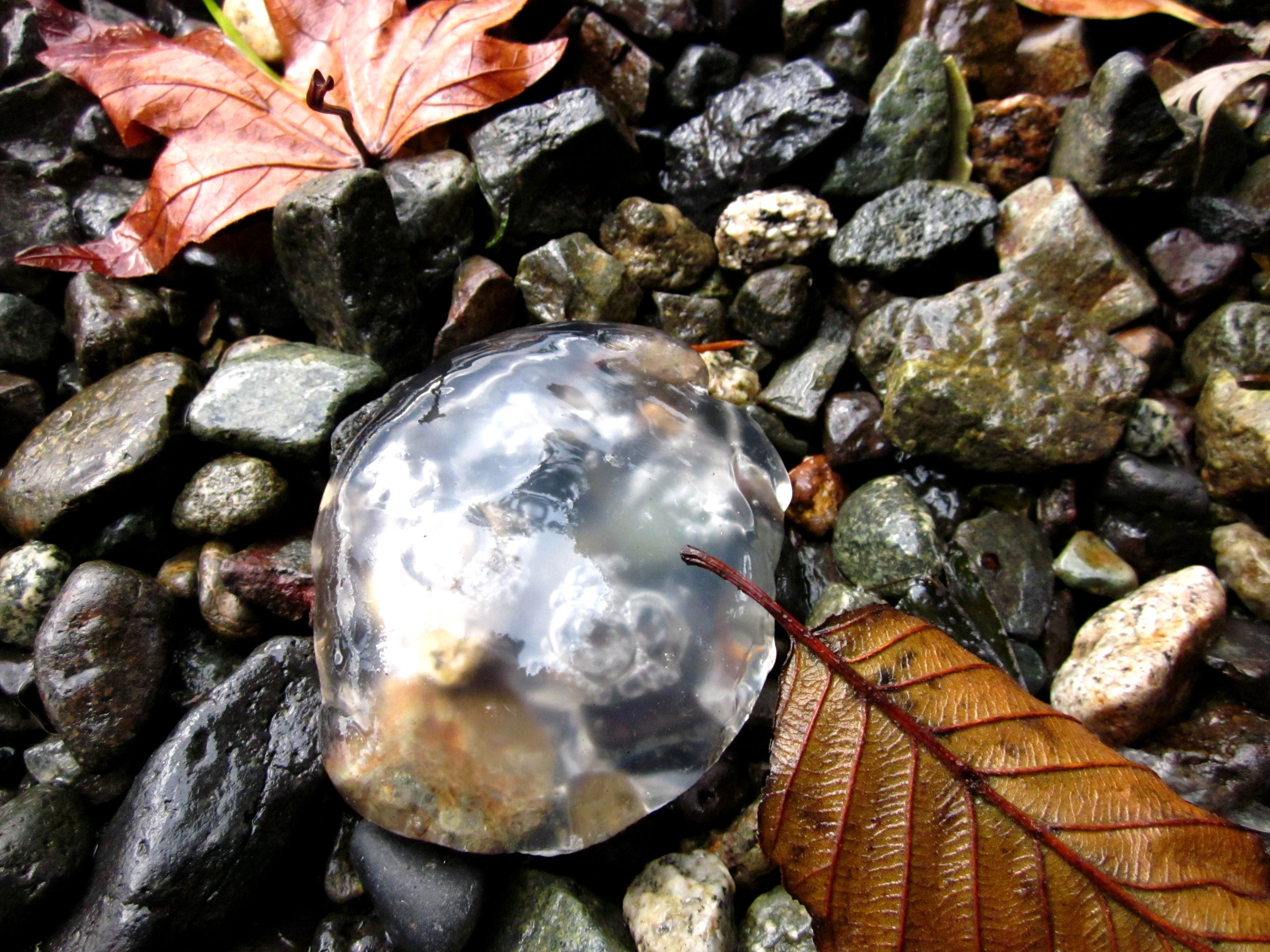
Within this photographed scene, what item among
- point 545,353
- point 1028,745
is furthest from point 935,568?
point 545,353

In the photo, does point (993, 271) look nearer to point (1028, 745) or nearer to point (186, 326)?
point (1028, 745)

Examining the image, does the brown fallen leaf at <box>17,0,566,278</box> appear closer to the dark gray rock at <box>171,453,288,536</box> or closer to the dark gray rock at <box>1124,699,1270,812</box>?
the dark gray rock at <box>171,453,288,536</box>

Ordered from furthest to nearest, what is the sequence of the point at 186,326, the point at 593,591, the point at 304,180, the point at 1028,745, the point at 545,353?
the point at 186,326, the point at 304,180, the point at 545,353, the point at 593,591, the point at 1028,745

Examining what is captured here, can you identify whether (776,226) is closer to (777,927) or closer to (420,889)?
(777,927)

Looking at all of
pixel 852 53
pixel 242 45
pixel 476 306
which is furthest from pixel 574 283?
pixel 242 45

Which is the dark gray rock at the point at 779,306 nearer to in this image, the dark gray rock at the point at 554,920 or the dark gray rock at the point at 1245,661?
the dark gray rock at the point at 1245,661

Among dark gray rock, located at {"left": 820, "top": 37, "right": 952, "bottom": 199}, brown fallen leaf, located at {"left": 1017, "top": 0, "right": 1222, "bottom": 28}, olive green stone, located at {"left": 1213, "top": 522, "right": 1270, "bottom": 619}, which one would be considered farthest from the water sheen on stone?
brown fallen leaf, located at {"left": 1017, "top": 0, "right": 1222, "bottom": 28}

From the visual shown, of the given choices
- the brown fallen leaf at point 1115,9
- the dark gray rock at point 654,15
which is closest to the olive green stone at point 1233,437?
the brown fallen leaf at point 1115,9
